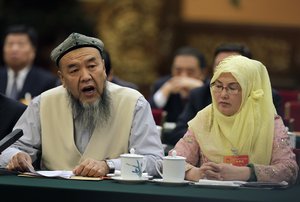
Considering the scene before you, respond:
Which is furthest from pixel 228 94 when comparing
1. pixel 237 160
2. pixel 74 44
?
pixel 74 44

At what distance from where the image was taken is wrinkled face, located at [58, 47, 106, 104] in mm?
5543

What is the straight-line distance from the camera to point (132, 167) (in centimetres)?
488

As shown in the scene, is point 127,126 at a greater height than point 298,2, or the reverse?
point 298,2

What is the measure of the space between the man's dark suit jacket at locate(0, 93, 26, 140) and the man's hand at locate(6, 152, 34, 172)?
0.80 m

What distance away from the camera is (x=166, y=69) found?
13.7 meters

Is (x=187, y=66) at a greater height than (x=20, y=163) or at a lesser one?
greater

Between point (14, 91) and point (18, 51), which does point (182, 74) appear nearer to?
point (14, 91)

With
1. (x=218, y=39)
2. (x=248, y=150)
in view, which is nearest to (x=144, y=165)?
(x=248, y=150)

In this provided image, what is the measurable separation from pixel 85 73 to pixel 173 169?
0.97 meters

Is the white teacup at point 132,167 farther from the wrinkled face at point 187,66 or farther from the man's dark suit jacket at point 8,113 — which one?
the wrinkled face at point 187,66

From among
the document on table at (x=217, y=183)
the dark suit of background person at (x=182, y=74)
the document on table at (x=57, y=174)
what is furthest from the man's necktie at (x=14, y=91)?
the document on table at (x=217, y=183)

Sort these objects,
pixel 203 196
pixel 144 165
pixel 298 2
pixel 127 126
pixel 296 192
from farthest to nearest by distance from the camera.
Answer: pixel 298 2 → pixel 127 126 → pixel 144 165 → pixel 296 192 → pixel 203 196

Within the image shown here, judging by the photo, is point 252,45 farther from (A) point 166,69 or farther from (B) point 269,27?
(A) point 166,69

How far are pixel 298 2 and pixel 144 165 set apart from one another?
341 inches
